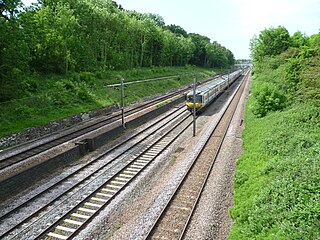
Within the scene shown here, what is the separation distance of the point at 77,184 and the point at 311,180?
1179 cm

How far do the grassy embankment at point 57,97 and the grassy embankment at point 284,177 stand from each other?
19.7 meters

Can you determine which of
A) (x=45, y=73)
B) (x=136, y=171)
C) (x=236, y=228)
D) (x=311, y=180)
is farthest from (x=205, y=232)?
(x=45, y=73)

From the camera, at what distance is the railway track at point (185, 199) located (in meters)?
11.6

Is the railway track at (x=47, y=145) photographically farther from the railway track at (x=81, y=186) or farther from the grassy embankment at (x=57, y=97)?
the railway track at (x=81, y=186)

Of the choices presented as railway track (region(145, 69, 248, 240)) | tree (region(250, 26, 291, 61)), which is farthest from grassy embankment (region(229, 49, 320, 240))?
tree (region(250, 26, 291, 61))

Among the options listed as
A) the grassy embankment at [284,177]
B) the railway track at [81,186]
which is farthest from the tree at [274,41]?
the railway track at [81,186]

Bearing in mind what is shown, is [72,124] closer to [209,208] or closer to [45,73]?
[45,73]

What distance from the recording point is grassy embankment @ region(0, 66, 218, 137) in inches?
1059

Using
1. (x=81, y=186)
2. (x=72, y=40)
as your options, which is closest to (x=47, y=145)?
(x=81, y=186)

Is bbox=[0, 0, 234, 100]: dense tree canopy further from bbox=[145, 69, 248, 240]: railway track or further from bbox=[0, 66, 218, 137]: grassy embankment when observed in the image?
bbox=[145, 69, 248, 240]: railway track

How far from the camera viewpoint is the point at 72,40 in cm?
4328

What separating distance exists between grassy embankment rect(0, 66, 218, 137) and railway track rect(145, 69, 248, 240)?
A: 16.2m

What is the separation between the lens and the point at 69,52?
143ft

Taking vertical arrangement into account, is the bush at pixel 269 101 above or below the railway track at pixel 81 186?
above
